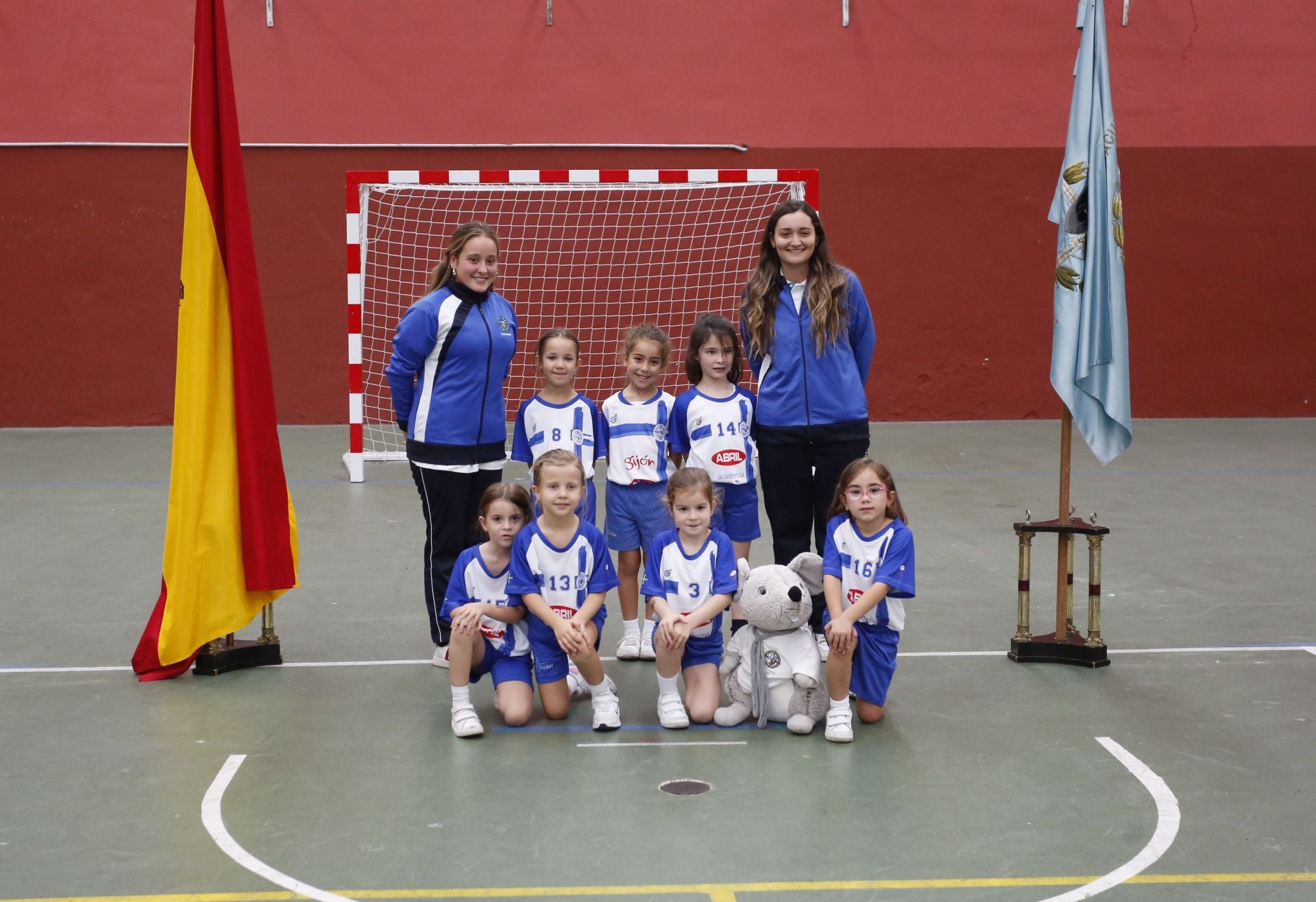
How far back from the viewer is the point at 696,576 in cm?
426

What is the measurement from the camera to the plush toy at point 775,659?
4.17 m

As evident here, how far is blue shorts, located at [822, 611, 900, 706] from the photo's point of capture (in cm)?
425

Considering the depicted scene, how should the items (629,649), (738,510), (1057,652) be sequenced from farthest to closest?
(629,649) < (1057,652) < (738,510)

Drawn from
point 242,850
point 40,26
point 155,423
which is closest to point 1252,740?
point 242,850

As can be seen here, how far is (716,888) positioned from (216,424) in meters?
2.72

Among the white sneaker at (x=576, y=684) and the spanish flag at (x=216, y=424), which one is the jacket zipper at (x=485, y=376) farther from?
the white sneaker at (x=576, y=684)

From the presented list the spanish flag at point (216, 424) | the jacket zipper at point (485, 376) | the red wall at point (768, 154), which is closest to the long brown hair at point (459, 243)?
the jacket zipper at point (485, 376)

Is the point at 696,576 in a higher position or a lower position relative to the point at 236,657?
higher

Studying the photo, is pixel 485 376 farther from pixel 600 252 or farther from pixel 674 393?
pixel 600 252

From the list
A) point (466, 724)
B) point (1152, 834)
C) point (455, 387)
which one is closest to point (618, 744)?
point (466, 724)

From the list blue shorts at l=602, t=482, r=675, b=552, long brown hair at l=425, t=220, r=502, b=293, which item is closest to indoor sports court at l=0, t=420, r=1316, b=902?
blue shorts at l=602, t=482, r=675, b=552

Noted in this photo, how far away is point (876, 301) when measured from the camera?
458 inches

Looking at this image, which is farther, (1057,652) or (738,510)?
(1057,652)

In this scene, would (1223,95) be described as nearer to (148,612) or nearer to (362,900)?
(148,612)
